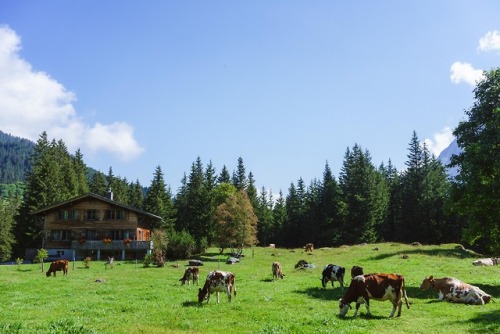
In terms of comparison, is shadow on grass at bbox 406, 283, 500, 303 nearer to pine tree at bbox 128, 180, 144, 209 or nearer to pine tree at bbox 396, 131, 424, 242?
pine tree at bbox 396, 131, 424, 242

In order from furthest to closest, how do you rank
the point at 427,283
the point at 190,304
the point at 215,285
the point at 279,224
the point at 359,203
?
the point at 279,224, the point at 359,203, the point at 427,283, the point at 215,285, the point at 190,304

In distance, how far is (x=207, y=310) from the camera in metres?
19.8

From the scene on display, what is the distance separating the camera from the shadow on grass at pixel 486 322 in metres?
15.7

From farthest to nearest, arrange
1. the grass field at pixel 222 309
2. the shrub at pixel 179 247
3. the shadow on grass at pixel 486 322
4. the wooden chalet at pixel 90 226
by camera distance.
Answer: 1. the wooden chalet at pixel 90 226
2. the shrub at pixel 179 247
3. the grass field at pixel 222 309
4. the shadow on grass at pixel 486 322

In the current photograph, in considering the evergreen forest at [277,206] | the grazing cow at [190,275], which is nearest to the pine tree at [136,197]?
the evergreen forest at [277,206]

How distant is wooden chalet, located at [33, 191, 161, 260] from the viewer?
61188 mm

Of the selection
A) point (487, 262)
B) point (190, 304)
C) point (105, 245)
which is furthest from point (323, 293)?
point (105, 245)

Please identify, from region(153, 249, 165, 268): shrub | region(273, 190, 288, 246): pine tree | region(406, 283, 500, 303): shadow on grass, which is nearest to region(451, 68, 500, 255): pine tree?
region(406, 283, 500, 303): shadow on grass

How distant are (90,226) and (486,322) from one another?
56.6 metres

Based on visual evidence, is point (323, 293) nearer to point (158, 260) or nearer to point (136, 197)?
point (158, 260)

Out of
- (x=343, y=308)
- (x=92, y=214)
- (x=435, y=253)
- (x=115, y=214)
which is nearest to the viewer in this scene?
(x=343, y=308)

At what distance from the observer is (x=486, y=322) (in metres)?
17.1

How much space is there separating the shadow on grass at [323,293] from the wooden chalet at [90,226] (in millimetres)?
37914

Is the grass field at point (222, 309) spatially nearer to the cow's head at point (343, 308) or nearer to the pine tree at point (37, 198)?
the cow's head at point (343, 308)
